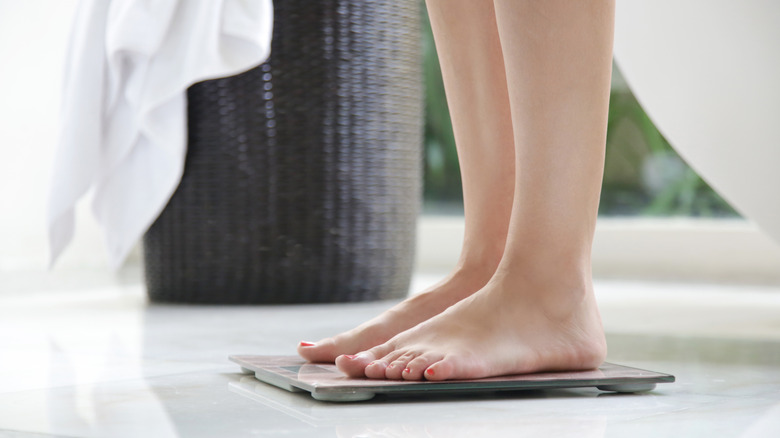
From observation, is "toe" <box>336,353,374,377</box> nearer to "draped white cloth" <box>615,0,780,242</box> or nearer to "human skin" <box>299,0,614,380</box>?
"human skin" <box>299,0,614,380</box>

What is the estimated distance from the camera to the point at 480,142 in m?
0.88

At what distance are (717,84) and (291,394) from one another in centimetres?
84

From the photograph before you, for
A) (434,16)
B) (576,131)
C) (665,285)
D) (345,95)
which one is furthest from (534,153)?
(665,285)

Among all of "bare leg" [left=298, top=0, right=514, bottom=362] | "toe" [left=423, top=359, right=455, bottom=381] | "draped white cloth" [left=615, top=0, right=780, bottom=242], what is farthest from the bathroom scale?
"draped white cloth" [left=615, top=0, right=780, bottom=242]

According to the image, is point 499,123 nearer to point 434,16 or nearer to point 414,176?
point 434,16

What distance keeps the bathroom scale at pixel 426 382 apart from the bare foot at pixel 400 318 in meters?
0.02

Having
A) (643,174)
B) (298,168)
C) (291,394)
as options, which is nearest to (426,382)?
(291,394)

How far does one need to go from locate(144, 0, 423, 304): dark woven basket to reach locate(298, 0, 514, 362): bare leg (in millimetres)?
697

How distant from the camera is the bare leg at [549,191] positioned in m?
0.73

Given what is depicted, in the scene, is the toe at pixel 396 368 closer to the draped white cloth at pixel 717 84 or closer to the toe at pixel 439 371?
the toe at pixel 439 371

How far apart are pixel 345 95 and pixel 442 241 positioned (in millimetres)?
1018

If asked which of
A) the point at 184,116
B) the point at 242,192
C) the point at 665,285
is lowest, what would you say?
the point at 665,285

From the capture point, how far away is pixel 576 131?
74 cm

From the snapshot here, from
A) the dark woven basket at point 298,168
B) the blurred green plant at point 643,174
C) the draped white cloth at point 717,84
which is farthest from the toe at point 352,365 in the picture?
the blurred green plant at point 643,174
